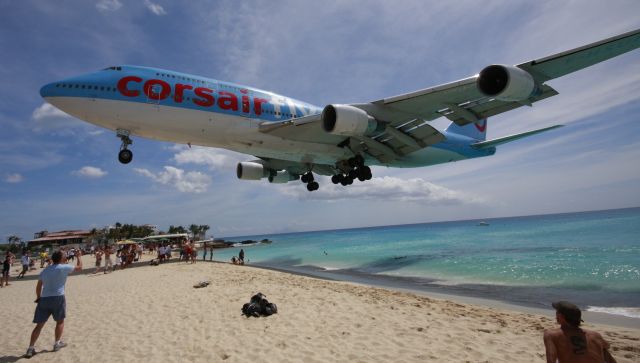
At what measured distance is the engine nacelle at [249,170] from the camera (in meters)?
21.8

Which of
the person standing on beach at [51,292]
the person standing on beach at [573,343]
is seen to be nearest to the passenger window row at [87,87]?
the person standing on beach at [51,292]

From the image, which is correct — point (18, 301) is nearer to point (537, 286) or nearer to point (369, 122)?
point (369, 122)

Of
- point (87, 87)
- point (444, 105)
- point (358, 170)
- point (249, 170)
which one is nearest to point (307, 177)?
point (249, 170)

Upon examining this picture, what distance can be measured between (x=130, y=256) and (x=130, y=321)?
23.2 meters

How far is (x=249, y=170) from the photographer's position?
21875 mm

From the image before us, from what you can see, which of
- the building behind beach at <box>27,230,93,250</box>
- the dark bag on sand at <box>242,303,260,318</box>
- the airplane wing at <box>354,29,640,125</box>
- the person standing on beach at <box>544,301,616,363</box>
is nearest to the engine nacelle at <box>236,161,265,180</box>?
the airplane wing at <box>354,29,640,125</box>

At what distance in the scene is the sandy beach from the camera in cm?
721

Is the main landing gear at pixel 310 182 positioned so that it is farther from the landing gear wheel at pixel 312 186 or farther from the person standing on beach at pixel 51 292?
the person standing on beach at pixel 51 292

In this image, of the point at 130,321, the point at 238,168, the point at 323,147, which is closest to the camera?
the point at 130,321

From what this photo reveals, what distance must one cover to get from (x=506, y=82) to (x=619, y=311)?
11039 millimetres

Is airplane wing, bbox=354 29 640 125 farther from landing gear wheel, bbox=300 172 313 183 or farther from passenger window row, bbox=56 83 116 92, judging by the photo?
landing gear wheel, bbox=300 172 313 183

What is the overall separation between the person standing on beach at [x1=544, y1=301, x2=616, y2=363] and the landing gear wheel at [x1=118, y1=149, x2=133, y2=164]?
1532cm

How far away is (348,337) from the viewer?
8.19 meters

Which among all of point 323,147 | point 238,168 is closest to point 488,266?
point 323,147
